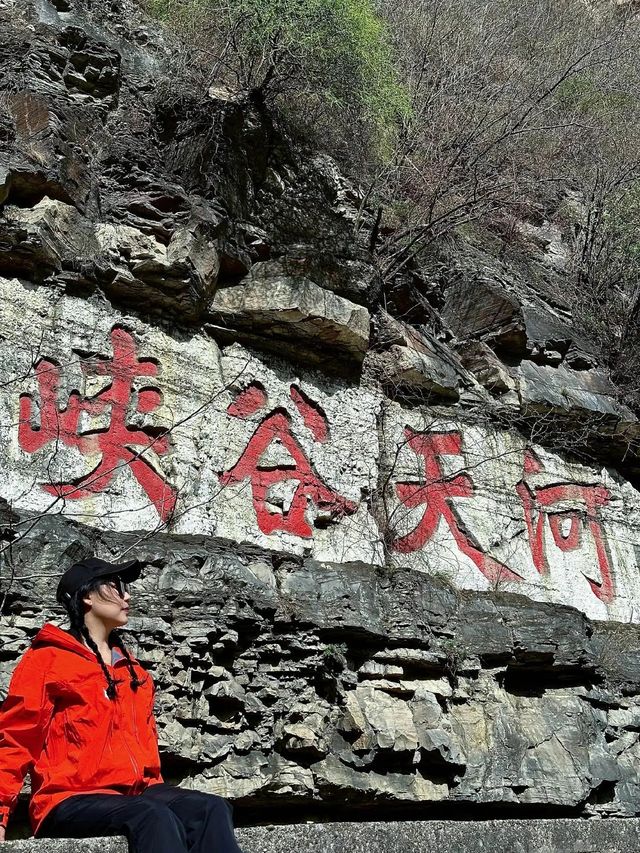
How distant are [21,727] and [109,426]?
2.86m

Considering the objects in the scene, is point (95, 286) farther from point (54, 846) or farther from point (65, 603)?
point (54, 846)

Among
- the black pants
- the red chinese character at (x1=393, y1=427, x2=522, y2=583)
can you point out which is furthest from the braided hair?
the red chinese character at (x1=393, y1=427, x2=522, y2=583)

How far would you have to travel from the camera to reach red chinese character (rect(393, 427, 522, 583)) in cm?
593

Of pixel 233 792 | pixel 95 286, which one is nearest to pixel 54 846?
pixel 233 792

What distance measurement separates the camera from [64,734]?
7.43 feet

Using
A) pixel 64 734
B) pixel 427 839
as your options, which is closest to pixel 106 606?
pixel 64 734

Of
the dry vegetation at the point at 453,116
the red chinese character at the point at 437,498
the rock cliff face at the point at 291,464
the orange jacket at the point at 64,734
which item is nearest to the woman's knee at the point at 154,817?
the orange jacket at the point at 64,734

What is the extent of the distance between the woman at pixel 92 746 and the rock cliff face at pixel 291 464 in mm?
1244

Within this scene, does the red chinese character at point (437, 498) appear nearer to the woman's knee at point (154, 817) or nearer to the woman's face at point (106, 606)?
the woman's face at point (106, 606)

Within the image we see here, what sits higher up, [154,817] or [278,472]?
[278,472]

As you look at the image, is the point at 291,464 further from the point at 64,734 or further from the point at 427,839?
the point at 64,734

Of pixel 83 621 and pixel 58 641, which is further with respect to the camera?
pixel 83 621

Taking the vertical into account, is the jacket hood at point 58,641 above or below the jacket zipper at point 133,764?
above

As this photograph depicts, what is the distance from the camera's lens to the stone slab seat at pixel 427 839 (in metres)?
2.01
